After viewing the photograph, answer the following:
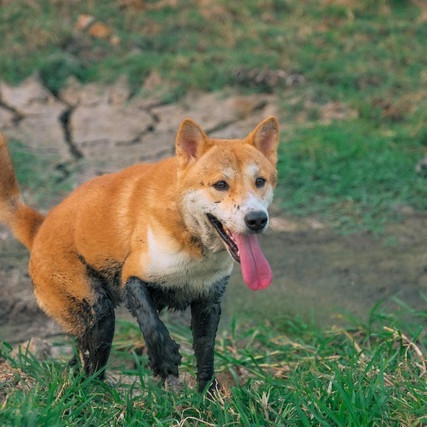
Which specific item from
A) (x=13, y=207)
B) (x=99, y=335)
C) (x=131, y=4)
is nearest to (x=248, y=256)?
(x=99, y=335)

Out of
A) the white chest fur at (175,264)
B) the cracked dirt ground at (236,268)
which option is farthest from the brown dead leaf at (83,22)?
the white chest fur at (175,264)

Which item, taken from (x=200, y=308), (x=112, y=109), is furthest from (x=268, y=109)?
(x=200, y=308)

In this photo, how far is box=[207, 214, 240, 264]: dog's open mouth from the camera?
3.43 metres

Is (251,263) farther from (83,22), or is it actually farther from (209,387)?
(83,22)

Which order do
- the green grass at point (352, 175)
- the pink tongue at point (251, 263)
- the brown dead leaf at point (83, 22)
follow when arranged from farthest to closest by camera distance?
the brown dead leaf at point (83, 22), the green grass at point (352, 175), the pink tongue at point (251, 263)

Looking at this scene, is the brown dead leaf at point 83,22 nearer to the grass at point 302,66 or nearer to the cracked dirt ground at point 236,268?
the grass at point 302,66

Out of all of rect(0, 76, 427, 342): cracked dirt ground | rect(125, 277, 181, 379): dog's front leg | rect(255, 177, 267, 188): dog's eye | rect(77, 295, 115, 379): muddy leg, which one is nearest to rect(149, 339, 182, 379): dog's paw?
rect(125, 277, 181, 379): dog's front leg

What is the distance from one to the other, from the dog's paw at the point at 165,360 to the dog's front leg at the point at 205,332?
12.2 inches

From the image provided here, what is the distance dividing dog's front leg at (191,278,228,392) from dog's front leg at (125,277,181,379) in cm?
30

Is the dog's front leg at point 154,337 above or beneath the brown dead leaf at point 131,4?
above

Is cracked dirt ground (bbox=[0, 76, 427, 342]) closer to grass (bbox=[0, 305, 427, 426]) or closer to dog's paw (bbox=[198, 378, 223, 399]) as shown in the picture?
grass (bbox=[0, 305, 427, 426])

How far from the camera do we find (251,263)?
3.39 meters

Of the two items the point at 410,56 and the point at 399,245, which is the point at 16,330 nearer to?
the point at 399,245

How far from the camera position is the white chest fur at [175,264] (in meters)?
3.51
